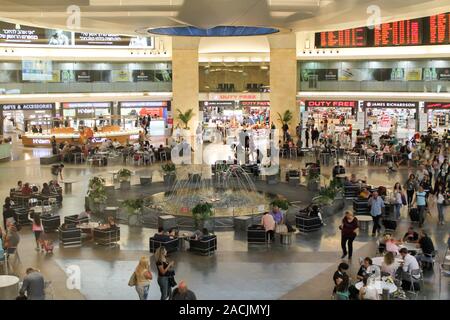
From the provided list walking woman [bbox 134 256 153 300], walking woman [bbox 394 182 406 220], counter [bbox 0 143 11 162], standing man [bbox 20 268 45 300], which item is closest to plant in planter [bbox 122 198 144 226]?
walking woman [bbox 134 256 153 300]

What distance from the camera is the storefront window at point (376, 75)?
42.8m

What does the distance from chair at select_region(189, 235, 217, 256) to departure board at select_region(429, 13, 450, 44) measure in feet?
95.1

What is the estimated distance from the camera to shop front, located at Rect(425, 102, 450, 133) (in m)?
42.1

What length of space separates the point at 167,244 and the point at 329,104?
31.8m

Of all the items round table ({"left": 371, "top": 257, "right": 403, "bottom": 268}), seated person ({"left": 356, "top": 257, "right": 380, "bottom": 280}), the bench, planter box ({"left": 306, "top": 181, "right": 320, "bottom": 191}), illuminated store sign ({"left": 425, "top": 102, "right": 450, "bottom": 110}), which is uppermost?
illuminated store sign ({"left": 425, "top": 102, "right": 450, "bottom": 110})

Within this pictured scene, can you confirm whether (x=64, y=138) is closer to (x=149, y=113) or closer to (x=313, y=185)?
(x=149, y=113)

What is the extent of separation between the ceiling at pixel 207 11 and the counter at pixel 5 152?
349 inches

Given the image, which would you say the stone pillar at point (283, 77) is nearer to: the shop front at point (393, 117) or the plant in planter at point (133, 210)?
the shop front at point (393, 117)

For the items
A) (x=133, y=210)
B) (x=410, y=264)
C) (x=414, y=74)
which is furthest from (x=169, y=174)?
(x=414, y=74)

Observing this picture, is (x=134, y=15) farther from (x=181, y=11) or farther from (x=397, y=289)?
(x=397, y=289)

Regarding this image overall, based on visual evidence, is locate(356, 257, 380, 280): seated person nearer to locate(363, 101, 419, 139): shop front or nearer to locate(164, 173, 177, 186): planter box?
locate(164, 173, 177, 186): planter box

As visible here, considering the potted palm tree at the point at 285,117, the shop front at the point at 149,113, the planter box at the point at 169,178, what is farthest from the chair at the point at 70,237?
the shop front at the point at 149,113

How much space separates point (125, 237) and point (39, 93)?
1106 inches

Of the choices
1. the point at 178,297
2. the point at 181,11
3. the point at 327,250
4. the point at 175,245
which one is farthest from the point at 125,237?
the point at 181,11
